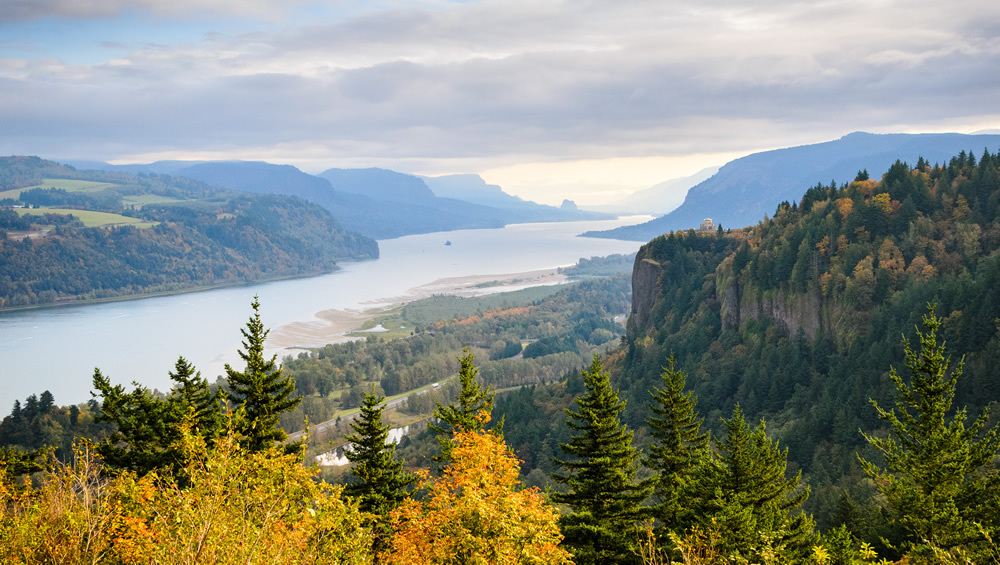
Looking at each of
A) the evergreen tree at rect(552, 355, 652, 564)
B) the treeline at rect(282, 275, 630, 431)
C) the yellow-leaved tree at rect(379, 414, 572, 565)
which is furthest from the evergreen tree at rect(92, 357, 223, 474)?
the treeline at rect(282, 275, 630, 431)

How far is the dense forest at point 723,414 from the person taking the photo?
865 inches

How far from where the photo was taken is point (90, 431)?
264 ft

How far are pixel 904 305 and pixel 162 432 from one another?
190 feet

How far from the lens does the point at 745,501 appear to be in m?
25.0

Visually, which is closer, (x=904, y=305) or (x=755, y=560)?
(x=755, y=560)

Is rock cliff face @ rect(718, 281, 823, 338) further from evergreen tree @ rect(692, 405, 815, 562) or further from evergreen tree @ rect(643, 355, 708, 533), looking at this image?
evergreen tree @ rect(692, 405, 815, 562)

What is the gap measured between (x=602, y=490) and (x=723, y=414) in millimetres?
53571

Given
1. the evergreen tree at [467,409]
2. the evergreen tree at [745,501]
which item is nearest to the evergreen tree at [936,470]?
the evergreen tree at [745,501]

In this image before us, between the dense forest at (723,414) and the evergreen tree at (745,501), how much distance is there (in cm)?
9

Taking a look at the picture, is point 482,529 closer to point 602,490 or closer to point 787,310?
point 602,490

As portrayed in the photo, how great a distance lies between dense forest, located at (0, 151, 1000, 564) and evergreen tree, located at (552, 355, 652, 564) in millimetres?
73

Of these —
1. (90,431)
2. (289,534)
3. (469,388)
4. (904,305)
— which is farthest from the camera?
(90,431)

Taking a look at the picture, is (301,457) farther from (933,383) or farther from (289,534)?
(933,383)

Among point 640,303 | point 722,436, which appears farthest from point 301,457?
point 640,303
